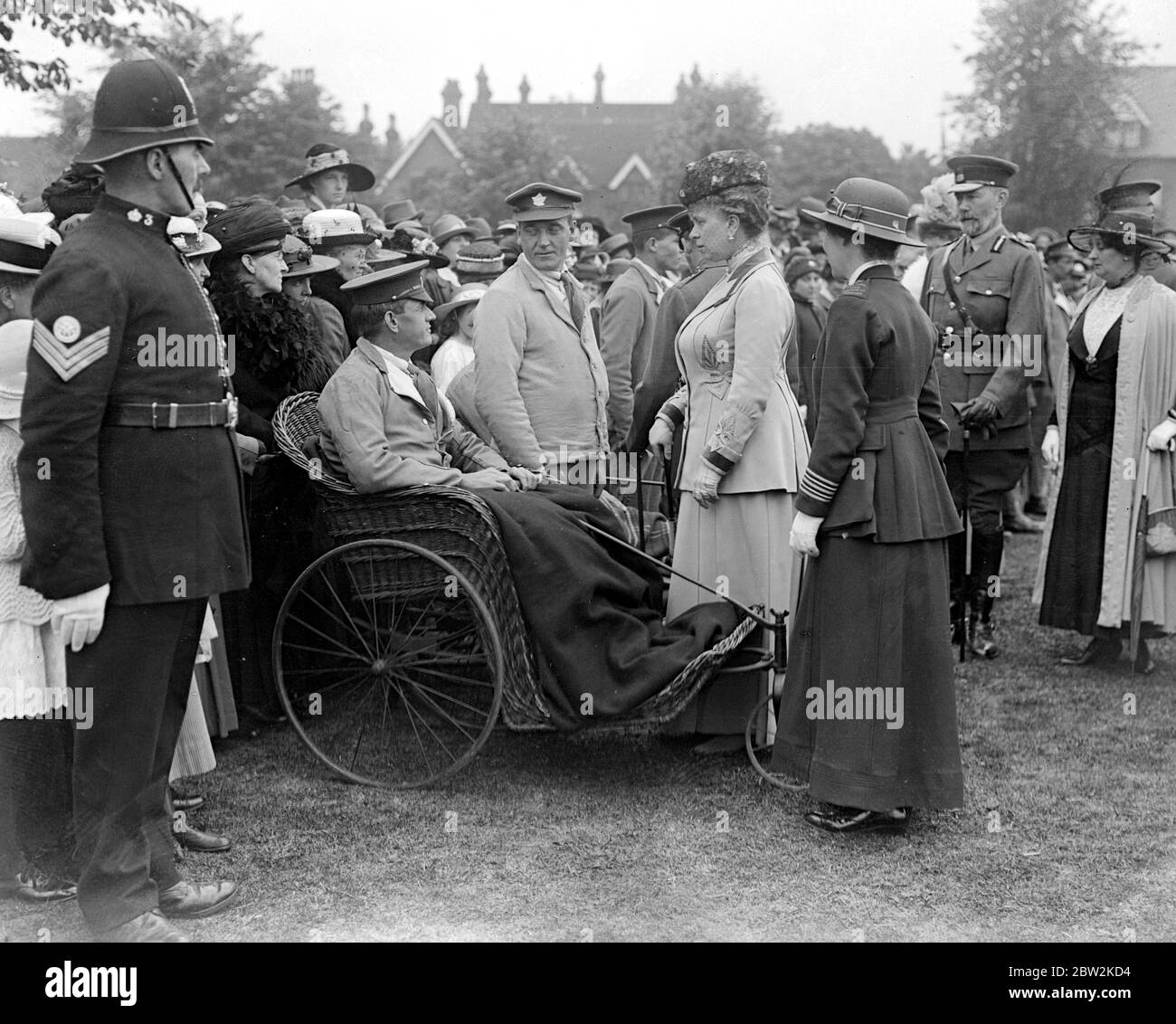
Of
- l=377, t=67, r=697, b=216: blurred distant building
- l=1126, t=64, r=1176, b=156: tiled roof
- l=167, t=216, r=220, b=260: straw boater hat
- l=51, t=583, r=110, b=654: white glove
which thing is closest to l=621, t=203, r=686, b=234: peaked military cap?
l=167, t=216, r=220, b=260: straw boater hat

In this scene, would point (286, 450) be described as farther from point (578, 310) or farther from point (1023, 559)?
point (1023, 559)

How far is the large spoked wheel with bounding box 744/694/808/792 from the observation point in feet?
16.1

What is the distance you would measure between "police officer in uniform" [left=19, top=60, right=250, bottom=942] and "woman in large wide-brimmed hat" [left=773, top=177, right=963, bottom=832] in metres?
2.03

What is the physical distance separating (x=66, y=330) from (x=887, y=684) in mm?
2852

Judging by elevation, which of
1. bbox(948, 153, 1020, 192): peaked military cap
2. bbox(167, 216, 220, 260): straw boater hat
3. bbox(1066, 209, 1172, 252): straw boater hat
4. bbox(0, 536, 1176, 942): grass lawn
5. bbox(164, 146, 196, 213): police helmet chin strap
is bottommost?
bbox(0, 536, 1176, 942): grass lawn

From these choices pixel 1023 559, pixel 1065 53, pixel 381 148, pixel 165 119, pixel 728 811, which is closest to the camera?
pixel 165 119

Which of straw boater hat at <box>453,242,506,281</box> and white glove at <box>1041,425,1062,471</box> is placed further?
straw boater hat at <box>453,242,506,281</box>

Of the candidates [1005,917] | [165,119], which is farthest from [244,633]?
[1005,917]

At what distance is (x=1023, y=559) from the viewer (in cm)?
948

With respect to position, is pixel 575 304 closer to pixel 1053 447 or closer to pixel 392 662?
pixel 392 662

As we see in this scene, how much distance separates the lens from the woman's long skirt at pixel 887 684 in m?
4.46

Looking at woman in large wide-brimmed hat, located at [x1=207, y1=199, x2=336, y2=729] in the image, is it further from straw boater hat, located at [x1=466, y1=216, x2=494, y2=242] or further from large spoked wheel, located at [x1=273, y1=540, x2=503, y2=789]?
straw boater hat, located at [x1=466, y1=216, x2=494, y2=242]

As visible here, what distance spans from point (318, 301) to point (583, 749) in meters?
2.55

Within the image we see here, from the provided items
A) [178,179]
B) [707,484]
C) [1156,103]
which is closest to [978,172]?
[707,484]
